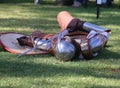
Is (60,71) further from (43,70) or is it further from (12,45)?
(12,45)

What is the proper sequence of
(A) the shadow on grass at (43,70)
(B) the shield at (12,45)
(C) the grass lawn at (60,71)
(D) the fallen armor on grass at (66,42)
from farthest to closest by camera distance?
(B) the shield at (12,45) < (D) the fallen armor on grass at (66,42) < (A) the shadow on grass at (43,70) < (C) the grass lawn at (60,71)

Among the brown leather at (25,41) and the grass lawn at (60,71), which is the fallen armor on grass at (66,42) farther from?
the grass lawn at (60,71)

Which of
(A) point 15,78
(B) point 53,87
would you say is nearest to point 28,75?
(A) point 15,78

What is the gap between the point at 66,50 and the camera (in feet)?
22.3

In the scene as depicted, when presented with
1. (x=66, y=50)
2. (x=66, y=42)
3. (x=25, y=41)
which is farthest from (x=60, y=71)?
(x=25, y=41)

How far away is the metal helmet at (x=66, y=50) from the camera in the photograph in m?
6.80

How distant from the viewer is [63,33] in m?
7.57

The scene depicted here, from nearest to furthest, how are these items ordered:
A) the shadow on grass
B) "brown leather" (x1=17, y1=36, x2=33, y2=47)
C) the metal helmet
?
1. the shadow on grass
2. the metal helmet
3. "brown leather" (x1=17, y1=36, x2=33, y2=47)

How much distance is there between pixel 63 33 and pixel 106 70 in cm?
135

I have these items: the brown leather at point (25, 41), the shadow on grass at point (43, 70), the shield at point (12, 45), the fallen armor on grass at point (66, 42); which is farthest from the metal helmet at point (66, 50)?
the brown leather at point (25, 41)

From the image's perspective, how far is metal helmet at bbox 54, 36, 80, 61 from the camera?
680 cm

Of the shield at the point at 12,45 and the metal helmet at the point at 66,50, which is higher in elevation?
the metal helmet at the point at 66,50

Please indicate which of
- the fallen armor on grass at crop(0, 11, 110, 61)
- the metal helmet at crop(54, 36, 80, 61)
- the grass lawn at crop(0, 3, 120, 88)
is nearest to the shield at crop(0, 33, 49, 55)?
the fallen armor on grass at crop(0, 11, 110, 61)

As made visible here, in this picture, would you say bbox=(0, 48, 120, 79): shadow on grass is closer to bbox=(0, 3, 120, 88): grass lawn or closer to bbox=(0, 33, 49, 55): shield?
bbox=(0, 3, 120, 88): grass lawn
